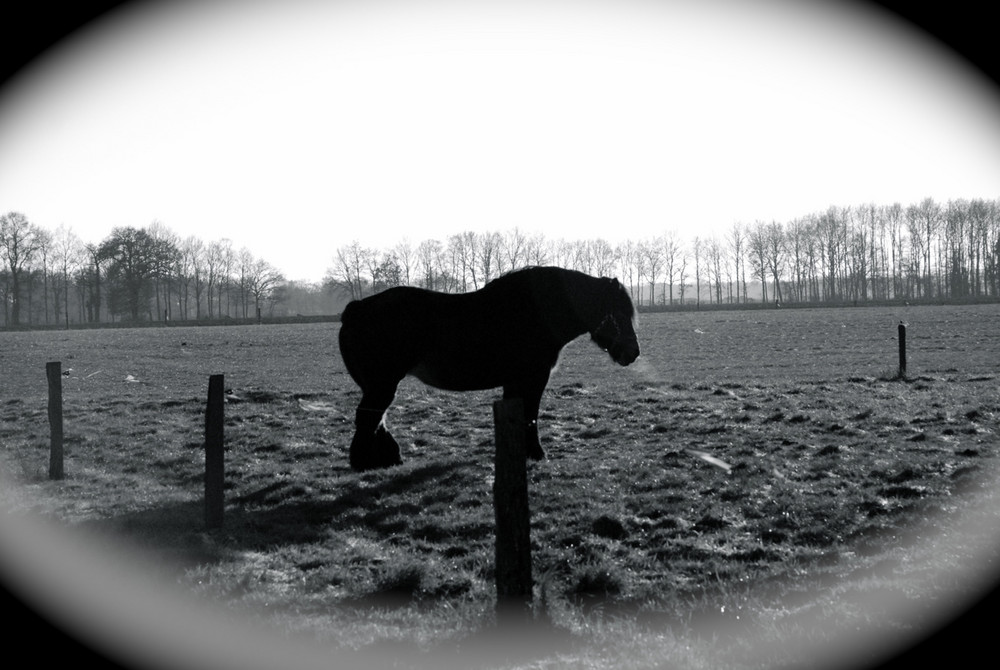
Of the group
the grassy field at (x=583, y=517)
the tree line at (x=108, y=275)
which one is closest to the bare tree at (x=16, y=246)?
the tree line at (x=108, y=275)

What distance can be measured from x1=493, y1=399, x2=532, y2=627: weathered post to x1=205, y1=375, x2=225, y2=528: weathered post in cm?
340

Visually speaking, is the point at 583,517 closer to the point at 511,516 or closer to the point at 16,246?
the point at 511,516

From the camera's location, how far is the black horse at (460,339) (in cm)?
837

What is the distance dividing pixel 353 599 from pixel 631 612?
1.90m

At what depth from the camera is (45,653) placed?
421 cm

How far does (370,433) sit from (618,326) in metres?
3.75

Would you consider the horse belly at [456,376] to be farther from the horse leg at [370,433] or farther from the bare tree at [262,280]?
the bare tree at [262,280]

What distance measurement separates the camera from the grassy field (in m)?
3.91

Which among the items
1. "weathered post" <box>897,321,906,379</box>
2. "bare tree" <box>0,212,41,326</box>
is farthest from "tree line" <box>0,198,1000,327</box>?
"weathered post" <box>897,321,906,379</box>

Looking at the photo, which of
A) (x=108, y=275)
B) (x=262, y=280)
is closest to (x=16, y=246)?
(x=108, y=275)

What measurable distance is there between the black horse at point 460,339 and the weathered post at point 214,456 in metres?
2.11

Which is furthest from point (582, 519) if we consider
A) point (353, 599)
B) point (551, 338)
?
point (551, 338)

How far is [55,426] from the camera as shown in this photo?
8656 millimetres

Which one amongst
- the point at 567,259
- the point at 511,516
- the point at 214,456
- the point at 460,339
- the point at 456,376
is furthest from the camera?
the point at 567,259
